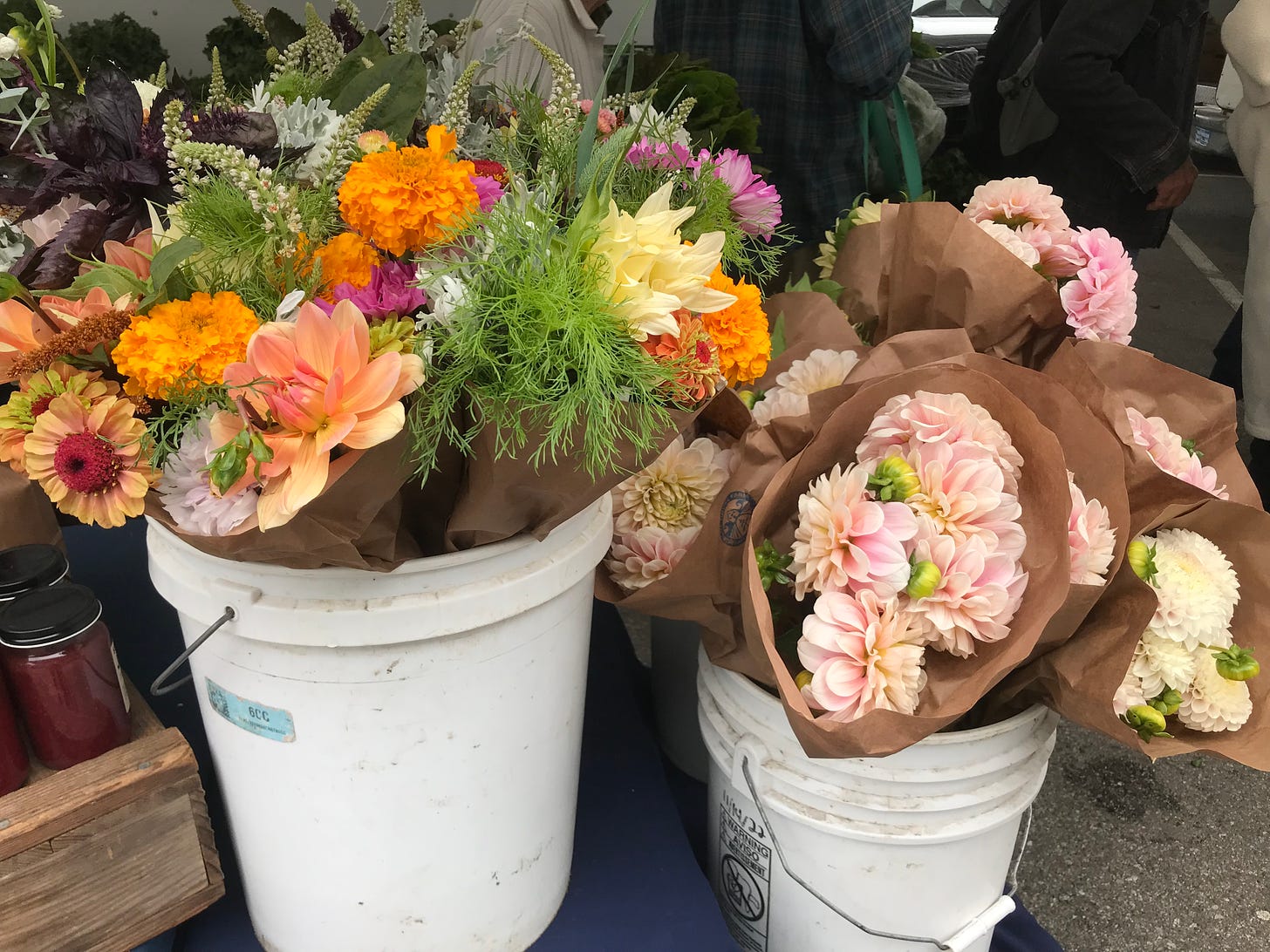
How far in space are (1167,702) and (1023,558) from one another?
0.60 feet

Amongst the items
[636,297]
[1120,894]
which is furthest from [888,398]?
[1120,894]

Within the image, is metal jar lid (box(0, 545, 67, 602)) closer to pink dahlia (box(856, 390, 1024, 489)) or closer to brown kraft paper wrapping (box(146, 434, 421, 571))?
brown kraft paper wrapping (box(146, 434, 421, 571))

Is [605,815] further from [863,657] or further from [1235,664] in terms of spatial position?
[1235,664]

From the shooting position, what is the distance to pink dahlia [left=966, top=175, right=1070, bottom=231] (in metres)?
1.09

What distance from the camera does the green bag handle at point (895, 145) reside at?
5.77 ft

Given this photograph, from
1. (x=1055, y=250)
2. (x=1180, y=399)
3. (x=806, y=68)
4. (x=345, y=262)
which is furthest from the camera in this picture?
(x=806, y=68)

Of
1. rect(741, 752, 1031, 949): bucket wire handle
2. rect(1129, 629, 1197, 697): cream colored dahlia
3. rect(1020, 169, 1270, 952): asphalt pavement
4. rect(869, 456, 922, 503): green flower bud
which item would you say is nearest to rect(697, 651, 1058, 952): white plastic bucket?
rect(741, 752, 1031, 949): bucket wire handle

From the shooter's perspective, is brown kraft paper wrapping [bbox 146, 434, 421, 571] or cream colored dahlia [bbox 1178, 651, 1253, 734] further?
cream colored dahlia [bbox 1178, 651, 1253, 734]

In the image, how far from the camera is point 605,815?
104 cm

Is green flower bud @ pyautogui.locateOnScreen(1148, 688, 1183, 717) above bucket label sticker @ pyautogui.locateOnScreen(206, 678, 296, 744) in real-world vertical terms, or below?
below

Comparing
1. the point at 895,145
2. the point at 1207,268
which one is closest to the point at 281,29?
the point at 895,145

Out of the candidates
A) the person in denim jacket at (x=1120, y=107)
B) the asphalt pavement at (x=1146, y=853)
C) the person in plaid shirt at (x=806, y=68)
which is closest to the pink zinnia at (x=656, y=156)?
the person in plaid shirt at (x=806, y=68)

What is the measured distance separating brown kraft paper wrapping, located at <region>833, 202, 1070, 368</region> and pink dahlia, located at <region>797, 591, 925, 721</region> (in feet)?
1.13

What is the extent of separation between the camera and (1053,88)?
Result: 1.84 m
